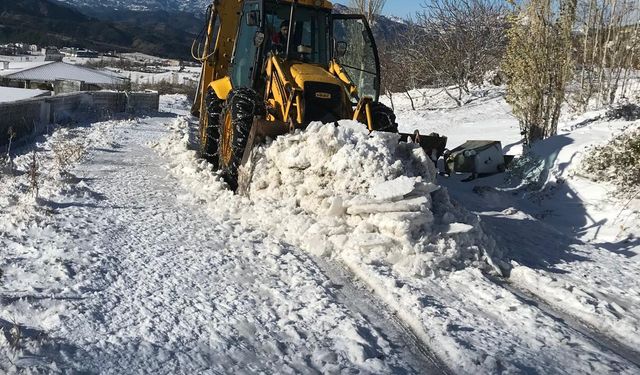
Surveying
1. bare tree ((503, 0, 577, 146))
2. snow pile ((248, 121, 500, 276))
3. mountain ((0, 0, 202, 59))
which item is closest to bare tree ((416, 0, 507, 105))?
bare tree ((503, 0, 577, 146))

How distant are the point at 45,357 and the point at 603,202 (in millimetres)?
7234

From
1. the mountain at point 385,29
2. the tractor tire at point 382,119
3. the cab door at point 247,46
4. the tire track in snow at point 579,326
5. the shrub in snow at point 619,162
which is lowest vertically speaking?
the tire track in snow at point 579,326

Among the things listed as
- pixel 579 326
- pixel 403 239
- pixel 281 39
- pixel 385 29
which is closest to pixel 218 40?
pixel 281 39

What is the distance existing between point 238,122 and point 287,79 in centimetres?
80

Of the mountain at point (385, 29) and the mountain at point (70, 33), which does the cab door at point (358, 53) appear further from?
the mountain at point (70, 33)

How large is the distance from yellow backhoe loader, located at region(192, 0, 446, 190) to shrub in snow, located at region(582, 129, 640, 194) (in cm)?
212

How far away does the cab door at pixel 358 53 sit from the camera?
29.7 feet

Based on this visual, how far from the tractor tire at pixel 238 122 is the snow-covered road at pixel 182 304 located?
1.49m

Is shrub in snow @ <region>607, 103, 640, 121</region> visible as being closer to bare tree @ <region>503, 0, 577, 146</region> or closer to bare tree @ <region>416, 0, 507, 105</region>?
bare tree @ <region>503, 0, 577, 146</region>

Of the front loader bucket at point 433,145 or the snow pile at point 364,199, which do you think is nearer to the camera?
the snow pile at point 364,199

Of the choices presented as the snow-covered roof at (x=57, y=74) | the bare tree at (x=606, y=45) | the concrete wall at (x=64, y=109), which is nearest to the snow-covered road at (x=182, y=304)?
the concrete wall at (x=64, y=109)

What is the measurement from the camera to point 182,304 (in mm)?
4168

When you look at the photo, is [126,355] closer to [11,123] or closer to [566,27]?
[11,123]

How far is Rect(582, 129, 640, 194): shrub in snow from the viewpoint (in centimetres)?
835
